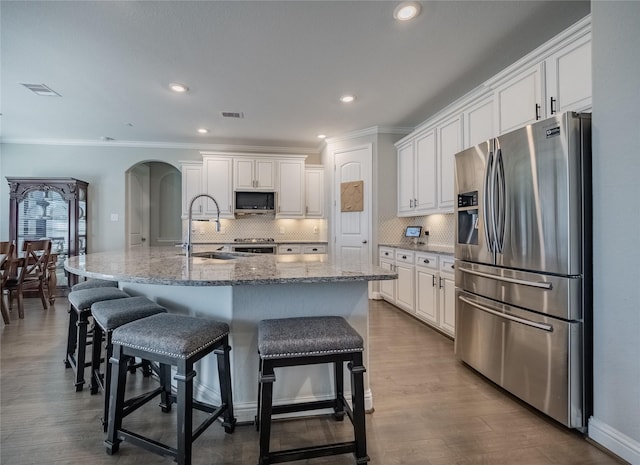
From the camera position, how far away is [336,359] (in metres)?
1.38

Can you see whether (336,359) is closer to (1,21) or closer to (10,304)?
(1,21)

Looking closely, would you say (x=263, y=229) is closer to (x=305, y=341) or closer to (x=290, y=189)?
(x=290, y=189)

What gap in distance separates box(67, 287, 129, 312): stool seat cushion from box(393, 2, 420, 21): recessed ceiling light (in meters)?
2.74

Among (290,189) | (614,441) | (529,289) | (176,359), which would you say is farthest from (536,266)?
(290,189)

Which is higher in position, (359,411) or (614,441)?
(359,411)

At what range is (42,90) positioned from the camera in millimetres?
3354

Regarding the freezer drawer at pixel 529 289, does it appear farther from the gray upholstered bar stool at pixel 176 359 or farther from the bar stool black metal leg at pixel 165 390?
the bar stool black metal leg at pixel 165 390

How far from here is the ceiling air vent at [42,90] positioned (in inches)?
128

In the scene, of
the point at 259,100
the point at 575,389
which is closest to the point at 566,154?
the point at 575,389

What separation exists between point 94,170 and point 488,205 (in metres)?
5.99

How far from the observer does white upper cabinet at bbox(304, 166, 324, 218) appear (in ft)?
18.3

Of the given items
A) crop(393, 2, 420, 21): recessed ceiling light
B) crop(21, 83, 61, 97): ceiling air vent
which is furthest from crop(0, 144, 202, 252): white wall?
crop(393, 2, 420, 21): recessed ceiling light

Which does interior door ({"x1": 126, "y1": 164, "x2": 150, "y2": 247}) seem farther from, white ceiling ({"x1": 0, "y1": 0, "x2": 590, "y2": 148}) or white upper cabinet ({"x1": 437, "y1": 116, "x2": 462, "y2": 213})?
white upper cabinet ({"x1": 437, "y1": 116, "x2": 462, "y2": 213})

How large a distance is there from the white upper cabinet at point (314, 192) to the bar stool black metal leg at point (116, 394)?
168 inches
